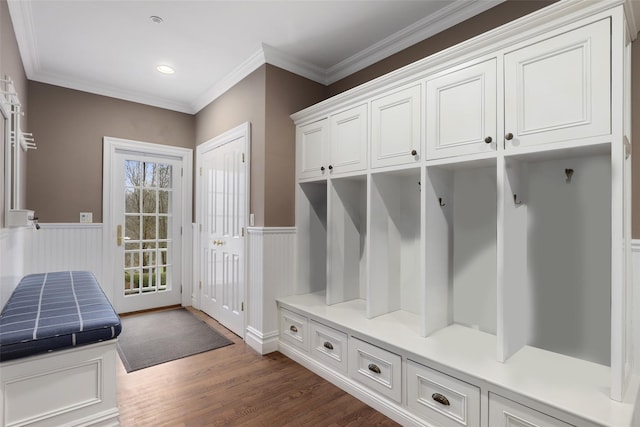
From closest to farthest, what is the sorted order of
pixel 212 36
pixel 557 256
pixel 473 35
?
pixel 557 256, pixel 473 35, pixel 212 36

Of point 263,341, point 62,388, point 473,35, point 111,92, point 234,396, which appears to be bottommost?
point 234,396

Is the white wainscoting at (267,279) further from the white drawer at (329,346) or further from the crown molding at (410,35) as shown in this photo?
the crown molding at (410,35)

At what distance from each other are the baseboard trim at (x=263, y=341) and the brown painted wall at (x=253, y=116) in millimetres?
984

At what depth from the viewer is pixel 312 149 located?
2.94 m

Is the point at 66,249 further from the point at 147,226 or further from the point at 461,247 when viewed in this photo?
the point at 461,247

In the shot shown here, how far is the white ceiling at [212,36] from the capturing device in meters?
2.33

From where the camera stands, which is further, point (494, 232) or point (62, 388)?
point (494, 232)

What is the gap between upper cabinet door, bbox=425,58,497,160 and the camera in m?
1.78

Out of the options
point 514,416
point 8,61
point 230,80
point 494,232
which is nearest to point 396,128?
point 494,232

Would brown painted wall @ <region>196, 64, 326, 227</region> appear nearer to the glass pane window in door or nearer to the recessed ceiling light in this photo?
the recessed ceiling light

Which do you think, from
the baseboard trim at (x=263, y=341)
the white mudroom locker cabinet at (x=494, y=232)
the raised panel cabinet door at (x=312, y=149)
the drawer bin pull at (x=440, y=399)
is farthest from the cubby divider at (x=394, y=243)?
the baseboard trim at (x=263, y=341)

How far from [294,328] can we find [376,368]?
0.92m

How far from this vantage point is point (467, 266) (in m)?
2.28

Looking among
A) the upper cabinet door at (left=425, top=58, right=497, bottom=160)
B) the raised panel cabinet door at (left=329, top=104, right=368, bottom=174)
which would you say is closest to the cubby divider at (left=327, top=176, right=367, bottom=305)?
the raised panel cabinet door at (left=329, top=104, right=368, bottom=174)
